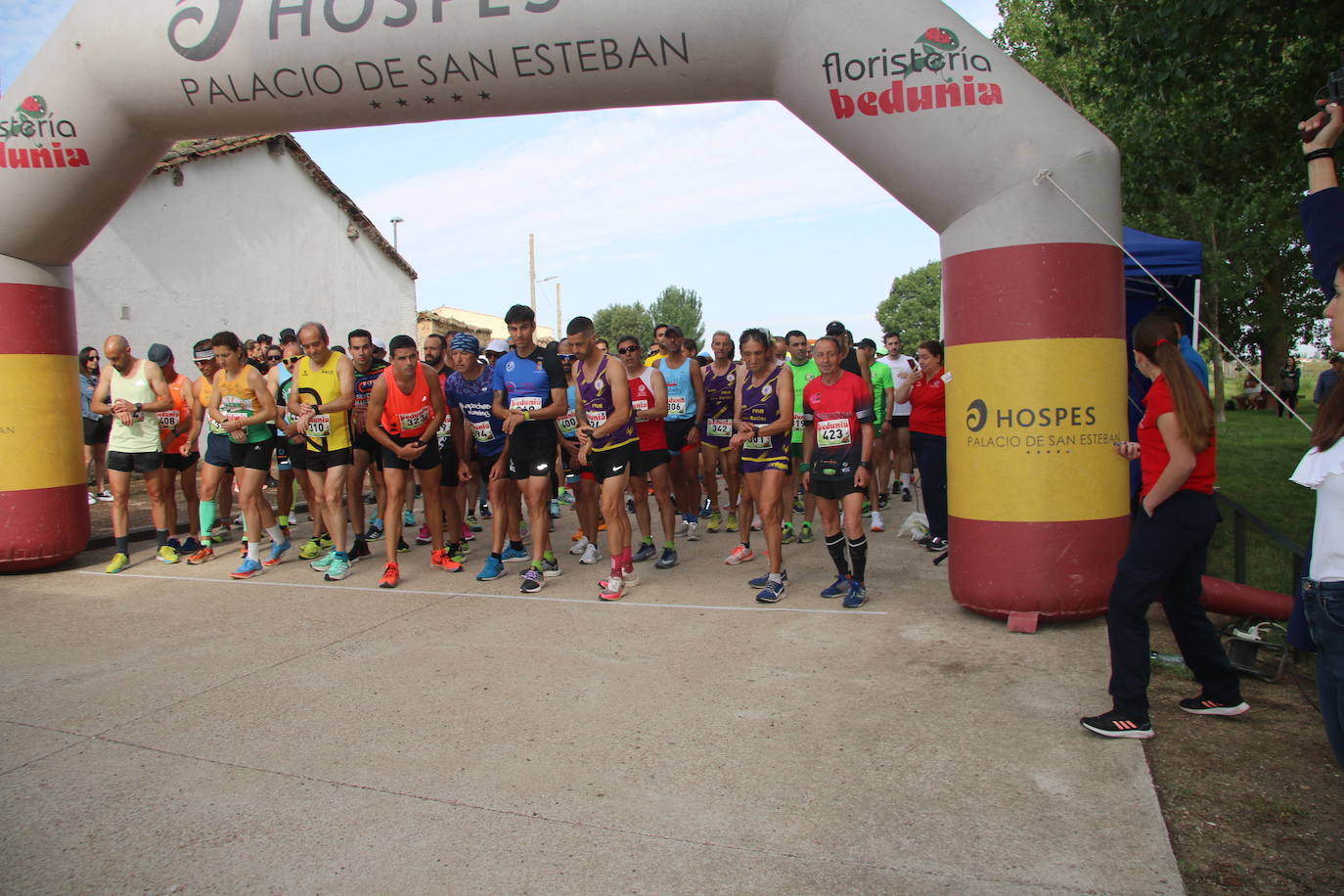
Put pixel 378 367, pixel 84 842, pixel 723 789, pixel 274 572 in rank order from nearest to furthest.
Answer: pixel 84 842 < pixel 723 789 < pixel 274 572 < pixel 378 367

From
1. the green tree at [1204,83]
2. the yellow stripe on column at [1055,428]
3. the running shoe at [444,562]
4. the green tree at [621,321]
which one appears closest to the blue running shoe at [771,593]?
the yellow stripe on column at [1055,428]

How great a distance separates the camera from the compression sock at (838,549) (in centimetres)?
653

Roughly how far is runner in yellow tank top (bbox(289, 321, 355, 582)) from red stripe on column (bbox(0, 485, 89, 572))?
2131 millimetres

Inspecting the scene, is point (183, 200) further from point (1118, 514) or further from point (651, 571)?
point (1118, 514)

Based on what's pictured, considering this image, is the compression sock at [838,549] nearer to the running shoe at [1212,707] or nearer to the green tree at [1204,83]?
the running shoe at [1212,707]

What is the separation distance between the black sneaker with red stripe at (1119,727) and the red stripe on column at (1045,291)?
234 cm

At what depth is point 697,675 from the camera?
16.1 feet

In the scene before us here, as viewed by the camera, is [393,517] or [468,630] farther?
[393,517]

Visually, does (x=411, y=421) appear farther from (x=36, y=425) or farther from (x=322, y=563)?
(x=36, y=425)

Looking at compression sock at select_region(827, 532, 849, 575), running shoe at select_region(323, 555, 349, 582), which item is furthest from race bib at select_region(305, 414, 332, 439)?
compression sock at select_region(827, 532, 849, 575)

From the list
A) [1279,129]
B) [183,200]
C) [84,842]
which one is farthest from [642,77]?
[183,200]

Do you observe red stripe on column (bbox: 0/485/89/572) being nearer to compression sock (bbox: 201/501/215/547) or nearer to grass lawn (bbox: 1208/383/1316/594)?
compression sock (bbox: 201/501/215/547)

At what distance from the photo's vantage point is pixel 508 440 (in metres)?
7.73

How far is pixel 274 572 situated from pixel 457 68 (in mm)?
4613
